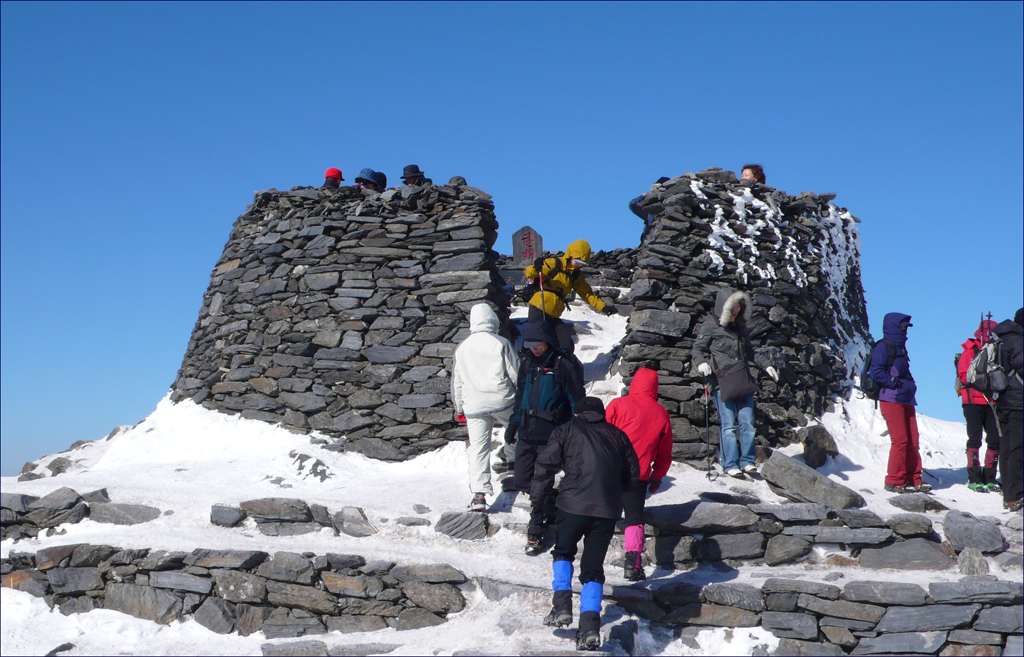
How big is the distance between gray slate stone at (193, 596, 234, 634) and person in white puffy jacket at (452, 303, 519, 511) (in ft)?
7.36

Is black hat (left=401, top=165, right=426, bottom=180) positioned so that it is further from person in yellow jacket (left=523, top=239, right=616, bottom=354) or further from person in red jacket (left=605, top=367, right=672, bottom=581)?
person in red jacket (left=605, top=367, right=672, bottom=581)

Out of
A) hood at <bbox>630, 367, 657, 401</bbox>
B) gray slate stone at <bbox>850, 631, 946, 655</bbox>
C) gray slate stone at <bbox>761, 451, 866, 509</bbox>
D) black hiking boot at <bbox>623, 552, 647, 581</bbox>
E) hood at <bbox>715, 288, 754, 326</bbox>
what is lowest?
gray slate stone at <bbox>850, 631, 946, 655</bbox>

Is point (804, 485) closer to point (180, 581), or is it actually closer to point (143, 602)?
point (180, 581)

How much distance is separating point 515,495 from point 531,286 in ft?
8.08

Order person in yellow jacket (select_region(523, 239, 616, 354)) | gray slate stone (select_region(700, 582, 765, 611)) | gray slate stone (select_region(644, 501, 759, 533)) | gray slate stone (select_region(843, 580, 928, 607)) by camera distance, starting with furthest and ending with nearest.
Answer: person in yellow jacket (select_region(523, 239, 616, 354)), gray slate stone (select_region(644, 501, 759, 533)), gray slate stone (select_region(700, 582, 765, 611)), gray slate stone (select_region(843, 580, 928, 607))

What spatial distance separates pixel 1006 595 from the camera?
18.5 feet

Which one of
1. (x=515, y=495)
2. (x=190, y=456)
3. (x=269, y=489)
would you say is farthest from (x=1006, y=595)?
(x=190, y=456)

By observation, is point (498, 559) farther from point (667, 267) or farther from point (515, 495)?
point (667, 267)


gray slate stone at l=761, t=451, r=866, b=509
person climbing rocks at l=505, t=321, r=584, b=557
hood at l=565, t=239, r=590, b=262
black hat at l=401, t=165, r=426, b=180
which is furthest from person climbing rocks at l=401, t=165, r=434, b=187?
gray slate stone at l=761, t=451, r=866, b=509

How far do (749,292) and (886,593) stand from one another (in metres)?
4.26

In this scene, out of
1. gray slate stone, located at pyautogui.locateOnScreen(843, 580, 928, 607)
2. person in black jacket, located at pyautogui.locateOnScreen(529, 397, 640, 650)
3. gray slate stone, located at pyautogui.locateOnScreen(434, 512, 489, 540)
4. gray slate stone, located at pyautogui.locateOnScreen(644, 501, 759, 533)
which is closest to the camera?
person in black jacket, located at pyautogui.locateOnScreen(529, 397, 640, 650)

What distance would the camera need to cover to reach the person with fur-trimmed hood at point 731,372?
769cm

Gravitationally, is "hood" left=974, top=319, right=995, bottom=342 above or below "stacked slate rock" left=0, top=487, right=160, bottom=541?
above

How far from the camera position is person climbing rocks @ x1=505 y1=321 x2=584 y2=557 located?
650cm
